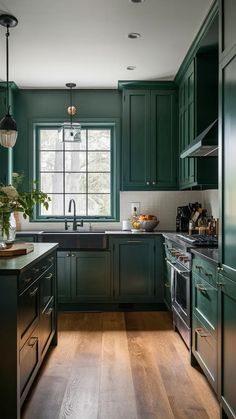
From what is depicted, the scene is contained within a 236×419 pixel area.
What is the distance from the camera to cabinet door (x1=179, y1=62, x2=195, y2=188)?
412 cm

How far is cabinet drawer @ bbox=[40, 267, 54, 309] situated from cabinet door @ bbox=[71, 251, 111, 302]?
4.24 feet

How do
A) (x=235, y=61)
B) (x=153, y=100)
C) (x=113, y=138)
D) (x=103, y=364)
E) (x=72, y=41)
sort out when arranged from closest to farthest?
1. (x=235, y=61)
2. (x=103, y=364)
3. (x=72, y=41)
4. (x=153, y=100)
5. (x=113, y=138)

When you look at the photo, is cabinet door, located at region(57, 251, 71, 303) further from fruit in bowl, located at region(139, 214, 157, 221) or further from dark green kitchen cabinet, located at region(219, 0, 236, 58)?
dark green kitchen cabinet, located at region(219, 0, 236, 58)

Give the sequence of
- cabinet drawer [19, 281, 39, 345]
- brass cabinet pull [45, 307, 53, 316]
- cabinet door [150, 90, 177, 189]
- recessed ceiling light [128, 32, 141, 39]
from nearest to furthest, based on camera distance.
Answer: cabinet drawer [19, 281, 39, 345], brass cabinet pull [45, 307, 53, 316], recessed ceiling light [128, 32, 141, 39], cabinet door [150, 90, 177, 189]

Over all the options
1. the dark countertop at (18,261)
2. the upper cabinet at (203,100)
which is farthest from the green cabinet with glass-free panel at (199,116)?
the dark countertop at (18,261)

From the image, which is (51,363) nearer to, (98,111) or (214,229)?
(214,229)

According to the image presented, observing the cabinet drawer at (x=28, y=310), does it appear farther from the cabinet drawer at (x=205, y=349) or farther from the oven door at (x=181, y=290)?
the oven door at (x=181, y=290)

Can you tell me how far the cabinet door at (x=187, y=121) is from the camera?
13.5 feet

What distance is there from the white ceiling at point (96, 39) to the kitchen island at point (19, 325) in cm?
192

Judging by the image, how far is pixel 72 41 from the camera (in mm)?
3744

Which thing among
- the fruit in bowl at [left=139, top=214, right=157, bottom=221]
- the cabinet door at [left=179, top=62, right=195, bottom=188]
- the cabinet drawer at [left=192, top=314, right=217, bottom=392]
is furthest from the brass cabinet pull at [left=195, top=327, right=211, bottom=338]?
the fruit in bowl at [left=139, top=214, right=157, bottom=221]

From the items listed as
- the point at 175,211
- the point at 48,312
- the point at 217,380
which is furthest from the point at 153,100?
the point at 217,380

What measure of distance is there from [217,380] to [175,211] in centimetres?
309

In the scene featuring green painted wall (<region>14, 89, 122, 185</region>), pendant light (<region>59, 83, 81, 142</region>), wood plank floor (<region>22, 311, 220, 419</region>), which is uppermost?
green painted wall (<region>14, 89, 122, 185</region>)
